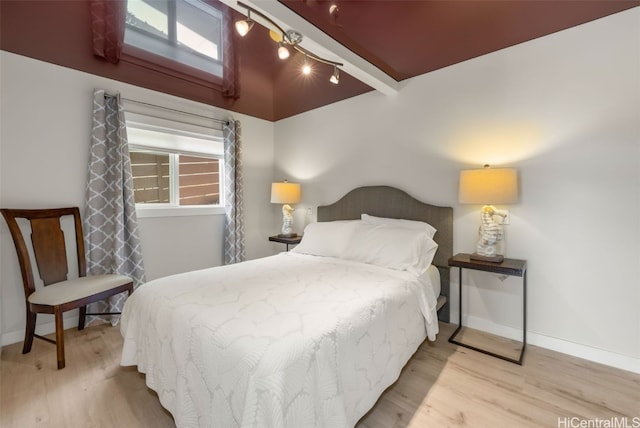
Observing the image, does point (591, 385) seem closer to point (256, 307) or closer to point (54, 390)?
point (256, 307)

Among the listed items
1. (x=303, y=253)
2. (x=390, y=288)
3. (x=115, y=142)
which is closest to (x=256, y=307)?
(x=390, y=288)

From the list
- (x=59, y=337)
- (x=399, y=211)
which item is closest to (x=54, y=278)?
(x=59, y=337)

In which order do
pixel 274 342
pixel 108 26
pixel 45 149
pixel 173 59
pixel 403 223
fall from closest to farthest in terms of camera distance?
pixel 274 342, pixel 45 149, pixel 108 26, pixel 403 223, pixel 173 59

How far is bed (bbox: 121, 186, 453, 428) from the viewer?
3.38 ft

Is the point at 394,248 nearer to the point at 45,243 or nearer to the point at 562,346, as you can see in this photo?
the point at 562,346

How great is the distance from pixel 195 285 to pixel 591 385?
8.22 feet

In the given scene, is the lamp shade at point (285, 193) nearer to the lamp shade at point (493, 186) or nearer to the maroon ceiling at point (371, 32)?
the maroon ceiling at point (371, 32)

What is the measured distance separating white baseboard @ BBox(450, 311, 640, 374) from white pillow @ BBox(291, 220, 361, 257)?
4.03 ft

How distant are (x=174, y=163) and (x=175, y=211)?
58 centimetres

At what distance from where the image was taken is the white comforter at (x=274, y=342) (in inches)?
40.5

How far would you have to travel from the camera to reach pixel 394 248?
225 centimetres

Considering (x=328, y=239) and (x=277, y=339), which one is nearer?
(x=277, y=339)

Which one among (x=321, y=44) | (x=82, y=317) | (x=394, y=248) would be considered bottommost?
(x=82, y=317)

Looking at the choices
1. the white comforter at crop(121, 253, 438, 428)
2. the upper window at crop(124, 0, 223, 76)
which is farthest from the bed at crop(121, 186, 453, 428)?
the upper window at crop(124, 0, 223, 76)
